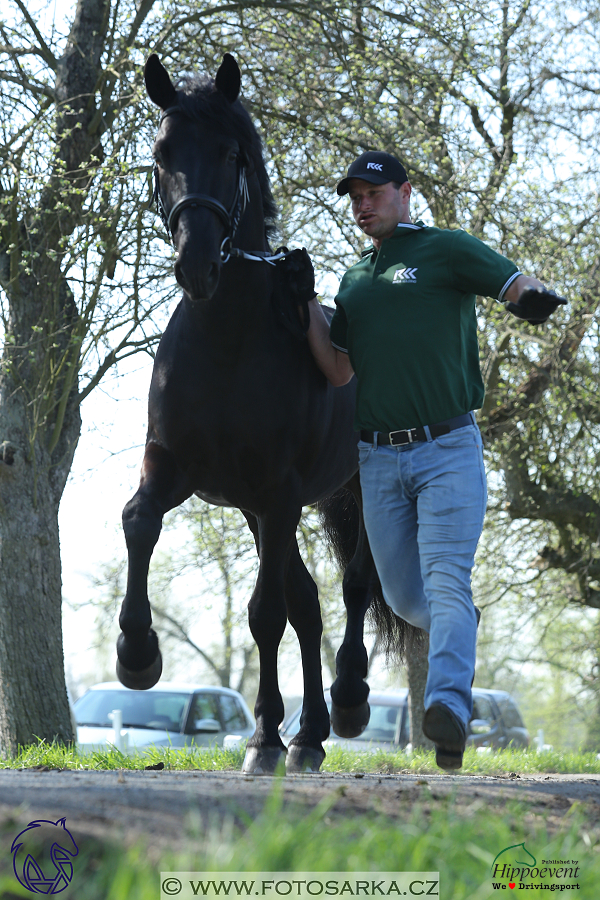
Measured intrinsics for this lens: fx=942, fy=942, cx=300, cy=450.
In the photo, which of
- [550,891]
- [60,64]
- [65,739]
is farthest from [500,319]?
[550,891]

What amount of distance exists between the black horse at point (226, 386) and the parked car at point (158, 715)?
24.5 feet

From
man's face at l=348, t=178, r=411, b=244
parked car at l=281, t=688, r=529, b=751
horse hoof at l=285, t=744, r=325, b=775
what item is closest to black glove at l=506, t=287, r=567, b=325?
man's face at l=348, t=178, r=411, b=244

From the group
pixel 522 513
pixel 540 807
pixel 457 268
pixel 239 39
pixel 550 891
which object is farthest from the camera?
pixel 522 513

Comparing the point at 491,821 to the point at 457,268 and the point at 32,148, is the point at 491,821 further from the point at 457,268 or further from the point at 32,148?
the point at 32,148

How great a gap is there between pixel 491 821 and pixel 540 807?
0.58 meters

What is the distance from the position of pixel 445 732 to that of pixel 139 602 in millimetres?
1418

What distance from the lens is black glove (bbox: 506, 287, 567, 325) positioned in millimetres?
3686

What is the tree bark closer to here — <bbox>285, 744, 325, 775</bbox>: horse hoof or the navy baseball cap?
<bbox>285, 744, 325, 775</bbox>: horse hoof

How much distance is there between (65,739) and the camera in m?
7.57

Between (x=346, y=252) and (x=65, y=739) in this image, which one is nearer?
(x=65, y=739)

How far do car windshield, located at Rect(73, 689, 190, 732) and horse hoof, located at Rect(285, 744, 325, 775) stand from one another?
760cm

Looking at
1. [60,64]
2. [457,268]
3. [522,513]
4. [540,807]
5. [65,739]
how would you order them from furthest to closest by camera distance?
[522,513] < [60,64] < [65,739] < [457,268] < [540,807]

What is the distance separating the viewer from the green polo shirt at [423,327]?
13.1 ft

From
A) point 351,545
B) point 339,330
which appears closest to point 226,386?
Result: point 339,330
